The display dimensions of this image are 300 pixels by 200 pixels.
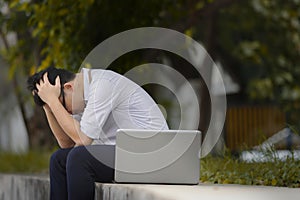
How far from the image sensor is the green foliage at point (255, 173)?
6.70 m

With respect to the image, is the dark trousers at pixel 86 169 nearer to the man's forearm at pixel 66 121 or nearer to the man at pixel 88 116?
the man at pixel 88 116

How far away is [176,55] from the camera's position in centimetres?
1353

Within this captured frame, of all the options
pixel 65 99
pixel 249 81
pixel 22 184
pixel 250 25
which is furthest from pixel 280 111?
pixel 65 99

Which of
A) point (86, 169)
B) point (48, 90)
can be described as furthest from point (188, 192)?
point (48, 90)

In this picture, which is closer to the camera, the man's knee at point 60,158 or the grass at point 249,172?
the man's knee at point 60,158

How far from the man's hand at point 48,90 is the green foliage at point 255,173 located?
5.26 ft

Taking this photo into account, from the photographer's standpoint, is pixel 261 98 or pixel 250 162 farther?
pixel 261 98

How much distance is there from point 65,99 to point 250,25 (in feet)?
36.7

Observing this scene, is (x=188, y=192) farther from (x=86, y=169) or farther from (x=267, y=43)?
(x=267, y=43)

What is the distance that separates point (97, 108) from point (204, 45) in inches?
390

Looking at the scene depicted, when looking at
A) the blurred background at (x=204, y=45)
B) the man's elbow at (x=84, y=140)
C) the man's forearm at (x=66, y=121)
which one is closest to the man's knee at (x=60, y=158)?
the man's forearm at (x=66, y=121)

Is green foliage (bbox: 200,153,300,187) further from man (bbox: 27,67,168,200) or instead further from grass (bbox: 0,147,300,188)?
man (bbox: 27,67,168,200)

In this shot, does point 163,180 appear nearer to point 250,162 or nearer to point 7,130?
point 250,162

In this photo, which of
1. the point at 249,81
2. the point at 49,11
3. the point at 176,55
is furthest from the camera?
the point at 249,81
